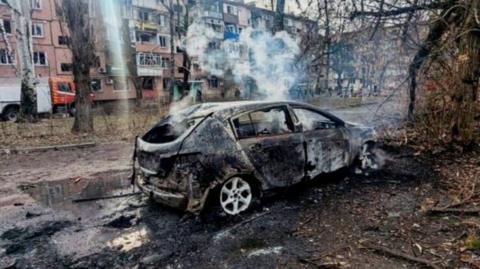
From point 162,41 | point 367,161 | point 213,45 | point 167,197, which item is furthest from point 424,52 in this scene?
point 162,41

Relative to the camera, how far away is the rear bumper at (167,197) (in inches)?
167

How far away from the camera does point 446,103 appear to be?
22.6 feet

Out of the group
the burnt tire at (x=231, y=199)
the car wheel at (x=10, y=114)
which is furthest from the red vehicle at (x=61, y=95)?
the burnt tire at (x=231, y=199)

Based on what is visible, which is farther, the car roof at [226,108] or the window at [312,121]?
the window at [312,121]

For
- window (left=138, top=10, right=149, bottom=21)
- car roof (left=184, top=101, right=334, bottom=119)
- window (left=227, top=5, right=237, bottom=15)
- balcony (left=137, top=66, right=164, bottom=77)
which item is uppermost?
window (left=227, top=5, right=237, bottom=15)

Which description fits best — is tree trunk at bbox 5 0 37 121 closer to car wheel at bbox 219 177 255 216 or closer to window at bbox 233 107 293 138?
window at bbox 233 107 293 138

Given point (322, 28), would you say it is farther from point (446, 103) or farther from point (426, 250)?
point (426, 250)

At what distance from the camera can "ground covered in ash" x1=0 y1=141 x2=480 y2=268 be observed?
3.45 meters

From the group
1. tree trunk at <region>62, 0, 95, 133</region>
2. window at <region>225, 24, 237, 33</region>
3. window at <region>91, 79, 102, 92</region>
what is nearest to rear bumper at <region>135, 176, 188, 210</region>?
tree trunk at <region>62, 0, 95, 133</region>

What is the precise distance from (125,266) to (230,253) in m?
1.05

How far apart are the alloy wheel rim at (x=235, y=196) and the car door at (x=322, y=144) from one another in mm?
1079

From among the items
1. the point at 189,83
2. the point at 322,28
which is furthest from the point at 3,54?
the point at 322,28

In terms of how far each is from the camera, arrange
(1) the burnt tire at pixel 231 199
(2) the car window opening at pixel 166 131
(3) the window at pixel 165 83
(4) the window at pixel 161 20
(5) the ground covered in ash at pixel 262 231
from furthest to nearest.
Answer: (4) the window at pixel 161 20, (3) the window at pixel 165 83, (2) the car window opening at pixel 166 131, (1) the burnt tire at pixel 231 199, (5) the ground covered in ash at pixel 262 231

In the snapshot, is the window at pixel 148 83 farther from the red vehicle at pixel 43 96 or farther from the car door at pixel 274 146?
the car door at pixel 274 146
